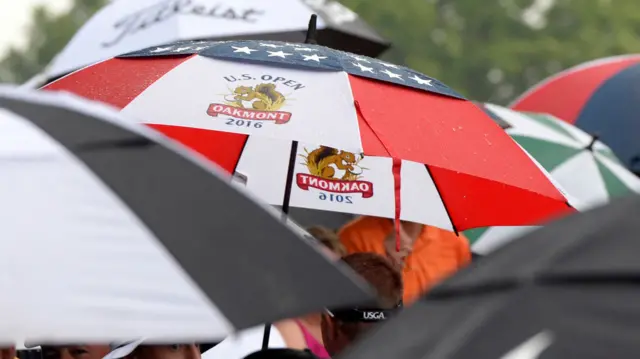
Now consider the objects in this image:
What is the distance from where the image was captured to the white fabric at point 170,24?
7426 millimetres

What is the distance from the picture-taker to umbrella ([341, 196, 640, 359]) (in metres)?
1.90

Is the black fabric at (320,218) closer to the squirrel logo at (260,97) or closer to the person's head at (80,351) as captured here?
the squirrel logo at (260,97)

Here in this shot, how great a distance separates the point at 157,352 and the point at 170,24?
374cm

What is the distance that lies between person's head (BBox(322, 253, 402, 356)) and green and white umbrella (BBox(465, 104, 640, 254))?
270 cm

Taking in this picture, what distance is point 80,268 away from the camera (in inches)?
104

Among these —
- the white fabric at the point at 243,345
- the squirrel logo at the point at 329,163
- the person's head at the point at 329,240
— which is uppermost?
the squirrel logo at the point at 329,163

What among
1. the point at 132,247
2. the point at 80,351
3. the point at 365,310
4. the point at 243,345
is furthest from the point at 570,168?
the point at 132,247

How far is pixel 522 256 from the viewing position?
2.08 meters

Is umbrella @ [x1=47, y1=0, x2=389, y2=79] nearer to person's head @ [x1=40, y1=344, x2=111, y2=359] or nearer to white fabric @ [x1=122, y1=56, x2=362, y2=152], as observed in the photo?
white fabric @ [x1=122, y1=56, x2=362, y2=152]

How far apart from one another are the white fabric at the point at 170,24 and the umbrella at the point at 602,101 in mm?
2798

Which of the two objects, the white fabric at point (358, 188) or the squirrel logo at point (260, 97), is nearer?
the squirrel logo at point (260, 97)

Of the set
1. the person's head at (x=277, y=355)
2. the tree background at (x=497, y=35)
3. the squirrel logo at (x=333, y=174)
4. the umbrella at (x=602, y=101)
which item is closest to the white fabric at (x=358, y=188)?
the squirrel logo at (x=333, y=174)

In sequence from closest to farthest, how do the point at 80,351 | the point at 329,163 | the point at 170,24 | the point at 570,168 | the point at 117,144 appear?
1. the point at 117,144
2. the point at 80,351
3. the point at 329,163
4. the point at 170,24
5. the point at 570,168

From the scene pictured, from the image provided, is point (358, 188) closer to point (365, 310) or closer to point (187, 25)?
point (365, 310)
